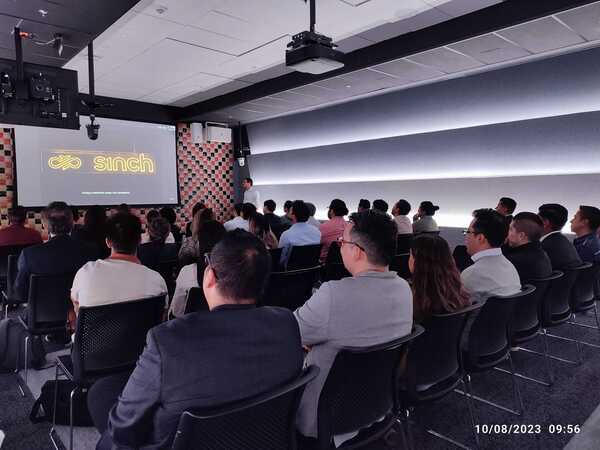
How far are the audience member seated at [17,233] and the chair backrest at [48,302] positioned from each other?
1.70 meters

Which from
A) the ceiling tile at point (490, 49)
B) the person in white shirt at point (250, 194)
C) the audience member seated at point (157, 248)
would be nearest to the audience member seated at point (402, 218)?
the ceiling tile at point (490, 49)

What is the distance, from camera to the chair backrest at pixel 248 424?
2.93ft

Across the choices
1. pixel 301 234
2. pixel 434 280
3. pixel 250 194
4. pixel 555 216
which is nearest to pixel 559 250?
pixel 555 216

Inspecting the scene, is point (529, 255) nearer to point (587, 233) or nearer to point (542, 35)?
point (587, 233)

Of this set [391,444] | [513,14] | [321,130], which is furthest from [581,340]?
[321,130]

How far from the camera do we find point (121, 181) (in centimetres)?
710

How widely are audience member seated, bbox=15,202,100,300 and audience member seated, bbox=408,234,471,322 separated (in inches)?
79.6

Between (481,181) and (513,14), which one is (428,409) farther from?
(481,181)

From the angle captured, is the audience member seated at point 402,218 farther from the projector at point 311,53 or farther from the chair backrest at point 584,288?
the projector at point 311,53

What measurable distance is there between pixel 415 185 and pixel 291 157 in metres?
2.80

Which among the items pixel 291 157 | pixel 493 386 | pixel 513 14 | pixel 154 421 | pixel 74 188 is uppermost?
pixel 513 14

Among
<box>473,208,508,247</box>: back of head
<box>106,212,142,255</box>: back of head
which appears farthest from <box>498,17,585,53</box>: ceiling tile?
<box>106,212,142,255</box>: back of head

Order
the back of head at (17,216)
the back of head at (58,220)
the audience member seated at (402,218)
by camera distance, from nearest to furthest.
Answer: the back of head at (58,220)
the back of head at (17,216)
the audience member seated at (402,218)
